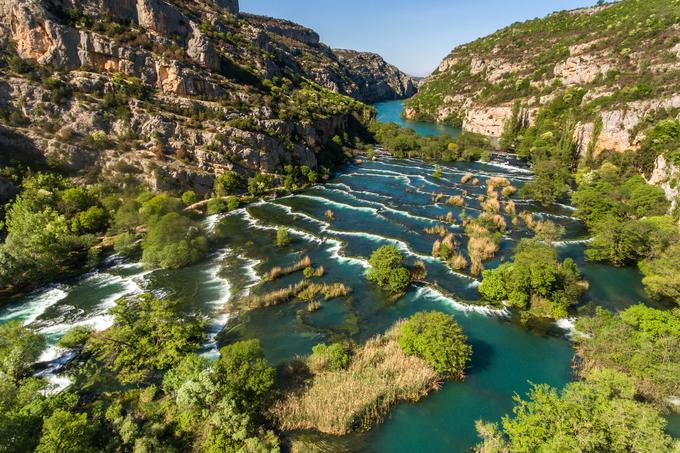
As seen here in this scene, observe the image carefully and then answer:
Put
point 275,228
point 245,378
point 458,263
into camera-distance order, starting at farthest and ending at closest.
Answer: point 275,228, point 458,263, point 245,378

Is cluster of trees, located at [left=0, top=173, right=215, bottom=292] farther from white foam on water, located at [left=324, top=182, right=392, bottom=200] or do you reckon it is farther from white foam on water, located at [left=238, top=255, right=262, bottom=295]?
white foam on water, located at [left=324, top=182, right=392, bottom=200]

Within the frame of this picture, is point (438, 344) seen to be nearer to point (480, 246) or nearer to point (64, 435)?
point (64, 435)

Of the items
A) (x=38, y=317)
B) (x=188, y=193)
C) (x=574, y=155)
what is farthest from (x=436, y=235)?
(x=574, y=155)

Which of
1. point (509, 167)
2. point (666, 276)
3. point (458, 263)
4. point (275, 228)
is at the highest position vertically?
point (509, 167)

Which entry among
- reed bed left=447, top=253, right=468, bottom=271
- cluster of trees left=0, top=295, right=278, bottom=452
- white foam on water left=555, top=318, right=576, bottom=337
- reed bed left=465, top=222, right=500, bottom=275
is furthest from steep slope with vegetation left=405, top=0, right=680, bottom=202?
cluster of trees left=0, top=295, right=278, bottom=452

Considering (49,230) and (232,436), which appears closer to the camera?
(232,436)

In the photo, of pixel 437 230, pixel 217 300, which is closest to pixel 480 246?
pixel 437 230

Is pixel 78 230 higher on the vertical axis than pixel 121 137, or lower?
lower
